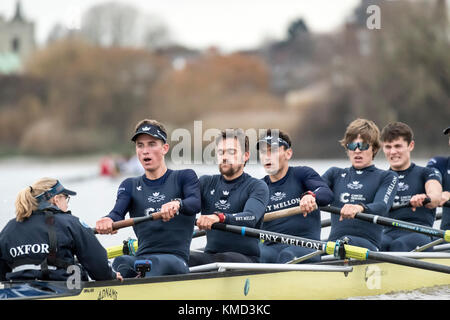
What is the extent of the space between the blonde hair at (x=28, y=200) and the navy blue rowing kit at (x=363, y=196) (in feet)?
10.9

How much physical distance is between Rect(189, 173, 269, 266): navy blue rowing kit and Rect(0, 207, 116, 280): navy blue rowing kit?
1429 millimetres

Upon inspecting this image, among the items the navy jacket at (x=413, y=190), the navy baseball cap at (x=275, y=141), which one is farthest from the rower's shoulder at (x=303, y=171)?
the navy jacket at (x=413, y=190)

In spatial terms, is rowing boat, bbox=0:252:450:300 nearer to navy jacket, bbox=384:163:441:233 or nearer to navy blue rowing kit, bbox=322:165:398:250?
navy blue rowing kit, bbox=322:165:398:250

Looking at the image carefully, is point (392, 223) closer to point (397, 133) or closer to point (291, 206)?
point (291, 206)

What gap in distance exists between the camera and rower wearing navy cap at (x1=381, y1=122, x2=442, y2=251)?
8.09 meters

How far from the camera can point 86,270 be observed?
5516mm

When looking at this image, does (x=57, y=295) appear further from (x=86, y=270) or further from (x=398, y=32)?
(x=398, y=32)

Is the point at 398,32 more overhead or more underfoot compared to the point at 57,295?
more overhead

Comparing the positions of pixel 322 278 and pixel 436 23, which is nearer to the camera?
pixel 322 278

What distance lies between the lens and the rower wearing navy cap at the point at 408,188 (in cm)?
809

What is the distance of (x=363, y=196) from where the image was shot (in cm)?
748
